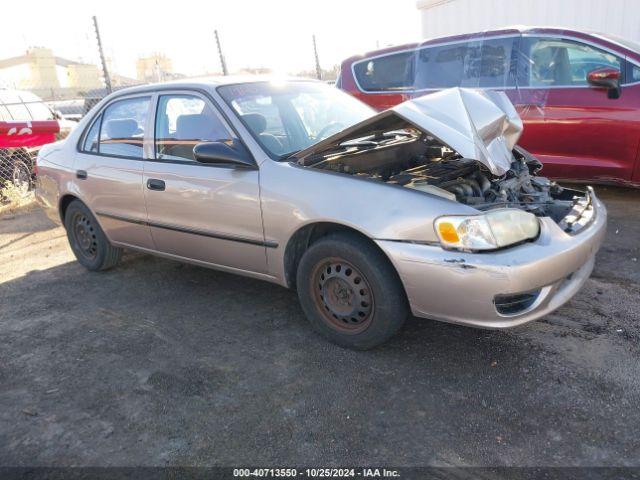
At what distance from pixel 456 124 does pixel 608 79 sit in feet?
10.5

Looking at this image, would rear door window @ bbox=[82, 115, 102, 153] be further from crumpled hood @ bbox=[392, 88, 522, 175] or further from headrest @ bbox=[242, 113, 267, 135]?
crumpled hood @ bbox=[392, 88, 522, 175]

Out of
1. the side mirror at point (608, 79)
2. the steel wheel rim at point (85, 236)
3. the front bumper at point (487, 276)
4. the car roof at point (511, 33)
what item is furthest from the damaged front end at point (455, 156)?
the steel wheel rim at point (85, 236)

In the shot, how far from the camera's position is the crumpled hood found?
9.04 ft

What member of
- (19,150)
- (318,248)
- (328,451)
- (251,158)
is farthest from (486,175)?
(19,150)

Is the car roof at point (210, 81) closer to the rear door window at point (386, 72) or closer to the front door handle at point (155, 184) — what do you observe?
the front door handle at point (155, 184)

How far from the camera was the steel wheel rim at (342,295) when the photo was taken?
9.61 ft

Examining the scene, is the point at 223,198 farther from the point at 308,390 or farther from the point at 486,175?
the point at 486,175

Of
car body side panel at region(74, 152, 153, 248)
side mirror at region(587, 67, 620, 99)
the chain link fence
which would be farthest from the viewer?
the chain link fence

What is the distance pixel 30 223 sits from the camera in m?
7.07

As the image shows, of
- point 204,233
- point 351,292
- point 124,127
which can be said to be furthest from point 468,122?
point 124,127

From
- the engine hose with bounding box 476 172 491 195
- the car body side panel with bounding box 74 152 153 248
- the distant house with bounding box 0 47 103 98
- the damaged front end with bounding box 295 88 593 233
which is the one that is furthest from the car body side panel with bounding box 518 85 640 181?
the distant house with bounding box 0 47 103 98

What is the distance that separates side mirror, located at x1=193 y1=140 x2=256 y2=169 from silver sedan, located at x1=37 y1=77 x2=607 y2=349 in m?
0.01

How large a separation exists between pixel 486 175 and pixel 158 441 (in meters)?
2.48

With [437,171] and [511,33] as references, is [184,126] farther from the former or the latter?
[511,33]
